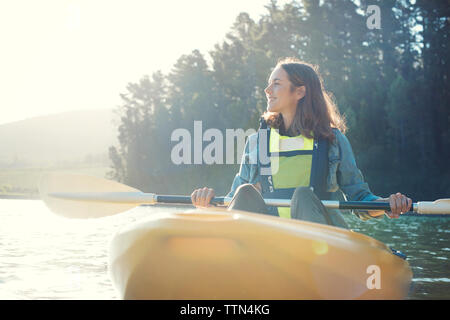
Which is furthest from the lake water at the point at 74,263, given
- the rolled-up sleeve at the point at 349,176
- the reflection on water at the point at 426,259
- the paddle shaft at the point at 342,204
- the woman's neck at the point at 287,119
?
the woman's neck at the point at 287,119

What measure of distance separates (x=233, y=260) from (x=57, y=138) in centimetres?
10484

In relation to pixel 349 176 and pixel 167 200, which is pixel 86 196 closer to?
pixel 167 200

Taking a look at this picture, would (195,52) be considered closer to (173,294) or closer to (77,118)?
(173,294)

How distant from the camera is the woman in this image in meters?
3.76

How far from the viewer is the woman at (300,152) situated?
3762 millimetres

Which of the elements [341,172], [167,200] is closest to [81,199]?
[167,200]

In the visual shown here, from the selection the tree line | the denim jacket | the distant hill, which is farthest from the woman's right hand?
the distant hill

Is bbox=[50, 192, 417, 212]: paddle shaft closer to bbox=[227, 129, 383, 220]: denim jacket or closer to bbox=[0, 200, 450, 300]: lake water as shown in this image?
bbox=[227, 129, 383, 220]: denim jacket

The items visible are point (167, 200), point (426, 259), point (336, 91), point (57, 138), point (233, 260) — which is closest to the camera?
point (233, 260)

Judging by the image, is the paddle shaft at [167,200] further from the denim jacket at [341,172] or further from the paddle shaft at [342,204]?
the denim jacket at [341,172]

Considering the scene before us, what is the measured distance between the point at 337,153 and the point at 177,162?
31647 mm

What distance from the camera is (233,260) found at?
2.76 m

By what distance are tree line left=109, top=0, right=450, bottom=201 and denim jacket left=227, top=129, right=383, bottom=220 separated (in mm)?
22708
